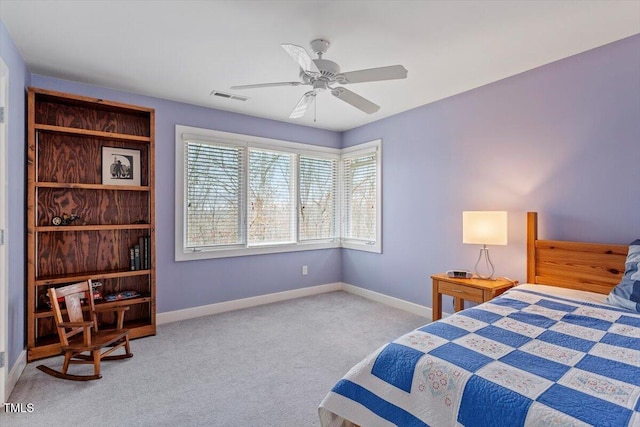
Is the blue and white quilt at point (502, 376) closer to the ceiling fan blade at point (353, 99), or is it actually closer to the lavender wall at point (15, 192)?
the ceiling fan blade at point (353, 99)

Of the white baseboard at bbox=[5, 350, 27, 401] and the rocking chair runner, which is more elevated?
the rocking chair runner

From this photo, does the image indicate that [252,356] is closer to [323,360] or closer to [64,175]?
[323,360]

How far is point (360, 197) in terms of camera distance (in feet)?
15.6

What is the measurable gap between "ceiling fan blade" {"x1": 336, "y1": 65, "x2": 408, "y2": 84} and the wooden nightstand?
1.83 m

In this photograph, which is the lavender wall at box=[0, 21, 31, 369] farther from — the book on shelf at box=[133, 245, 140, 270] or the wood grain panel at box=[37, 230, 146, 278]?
the book on shelf at box=[133, 245, 140, 270]

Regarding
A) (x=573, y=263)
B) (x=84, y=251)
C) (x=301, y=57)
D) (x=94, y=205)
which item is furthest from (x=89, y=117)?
(x=573, y=263)

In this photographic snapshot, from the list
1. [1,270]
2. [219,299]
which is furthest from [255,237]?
[1,270]

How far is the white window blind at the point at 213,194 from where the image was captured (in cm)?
381

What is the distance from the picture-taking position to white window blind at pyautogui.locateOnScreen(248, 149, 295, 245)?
4.26 m

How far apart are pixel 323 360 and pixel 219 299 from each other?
1.79 metres

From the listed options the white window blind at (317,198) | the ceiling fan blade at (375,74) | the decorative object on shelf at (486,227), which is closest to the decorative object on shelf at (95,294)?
the white window blind at (317,198)

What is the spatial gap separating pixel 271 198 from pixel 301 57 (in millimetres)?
2570

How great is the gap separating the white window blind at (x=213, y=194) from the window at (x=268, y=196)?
1 cm

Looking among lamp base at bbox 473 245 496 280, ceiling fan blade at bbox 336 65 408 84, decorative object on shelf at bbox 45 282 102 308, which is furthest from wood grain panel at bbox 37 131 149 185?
lamp base at bbox 473 245 496 280
